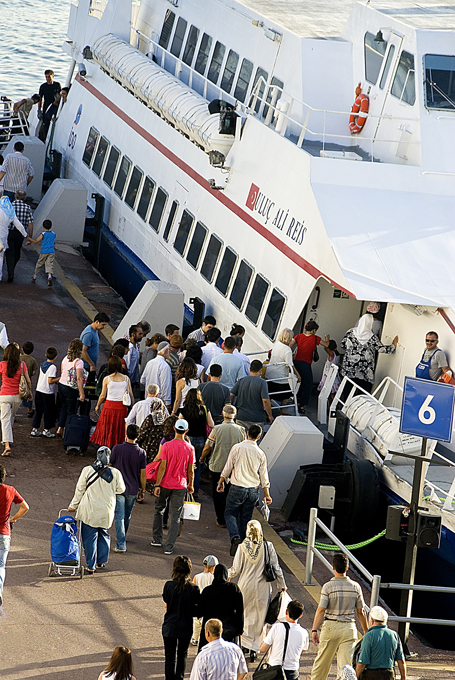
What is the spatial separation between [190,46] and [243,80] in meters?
2.82

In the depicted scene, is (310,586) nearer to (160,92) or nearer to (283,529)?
(283,529)

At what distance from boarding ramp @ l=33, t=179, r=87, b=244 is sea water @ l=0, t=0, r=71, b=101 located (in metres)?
31.9

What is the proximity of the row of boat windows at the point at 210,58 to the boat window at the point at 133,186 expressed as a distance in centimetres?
223

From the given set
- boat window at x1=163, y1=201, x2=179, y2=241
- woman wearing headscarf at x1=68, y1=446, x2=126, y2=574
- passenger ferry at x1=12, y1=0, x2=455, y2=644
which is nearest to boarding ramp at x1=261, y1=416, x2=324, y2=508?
passenger ferry at x1=12, y1=0, x2=455, y2=644

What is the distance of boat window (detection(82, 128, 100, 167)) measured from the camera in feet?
75.4

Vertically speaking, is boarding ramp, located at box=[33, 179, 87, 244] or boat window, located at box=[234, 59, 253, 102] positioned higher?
boat window, located at box=[234, 59, 253, 102]

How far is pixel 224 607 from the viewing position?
863cm

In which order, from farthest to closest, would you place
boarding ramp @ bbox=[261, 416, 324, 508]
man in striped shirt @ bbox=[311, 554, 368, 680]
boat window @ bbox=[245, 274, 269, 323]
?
boat window @ bbox=[245, 274, 269, 323] < boarding ramp @ bbox=[261, 416, 324, 508] < man in striped shirt @ bbox=[311, 554, 368, 680]

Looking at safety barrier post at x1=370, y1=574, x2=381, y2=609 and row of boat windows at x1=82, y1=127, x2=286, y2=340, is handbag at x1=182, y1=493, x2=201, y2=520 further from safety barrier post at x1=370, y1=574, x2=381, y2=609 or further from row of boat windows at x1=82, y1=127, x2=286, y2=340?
row of boat windows at x1=82, y1=127, x2=286, y2=340

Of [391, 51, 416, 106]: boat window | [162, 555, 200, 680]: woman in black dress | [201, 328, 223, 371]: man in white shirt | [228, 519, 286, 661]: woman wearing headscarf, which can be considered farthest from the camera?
[201, 328, 223, 371]: man in white shirt

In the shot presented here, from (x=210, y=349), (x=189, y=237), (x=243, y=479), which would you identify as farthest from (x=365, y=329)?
(x=189, y=237)

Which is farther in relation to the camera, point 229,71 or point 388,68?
point 229,71

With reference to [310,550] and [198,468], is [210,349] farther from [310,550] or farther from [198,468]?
[310,550]

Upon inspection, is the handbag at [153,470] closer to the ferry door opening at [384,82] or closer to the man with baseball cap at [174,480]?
the man with baseball cap at [174,480]
